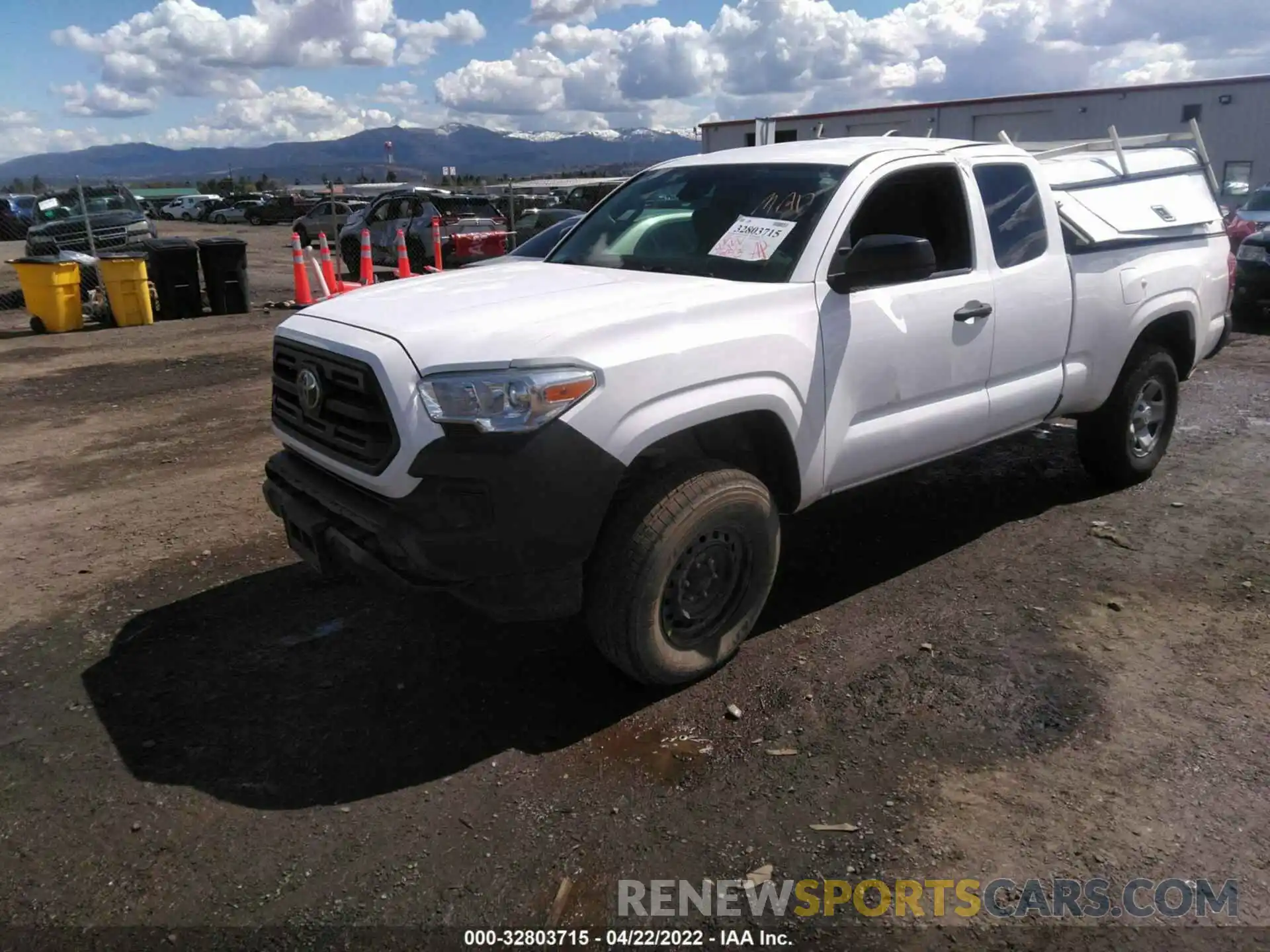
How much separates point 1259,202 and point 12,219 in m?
31.5

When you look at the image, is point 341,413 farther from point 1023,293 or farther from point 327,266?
point 327,266

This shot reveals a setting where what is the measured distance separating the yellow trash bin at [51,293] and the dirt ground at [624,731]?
7581mm

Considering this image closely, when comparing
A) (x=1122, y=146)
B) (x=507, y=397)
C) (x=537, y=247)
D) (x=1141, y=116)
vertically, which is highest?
(x=1141, y=116)

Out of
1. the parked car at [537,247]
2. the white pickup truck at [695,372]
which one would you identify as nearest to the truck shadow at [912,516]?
the white pickup truck at [695,372]

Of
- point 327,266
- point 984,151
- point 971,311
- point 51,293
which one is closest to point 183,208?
point 327,266

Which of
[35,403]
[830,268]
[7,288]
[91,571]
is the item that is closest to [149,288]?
[35,403]

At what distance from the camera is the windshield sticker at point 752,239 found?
3721 mm

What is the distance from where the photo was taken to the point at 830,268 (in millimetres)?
3672

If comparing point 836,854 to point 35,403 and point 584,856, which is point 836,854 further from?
point 35,403

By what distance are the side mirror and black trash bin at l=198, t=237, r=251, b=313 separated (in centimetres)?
1135

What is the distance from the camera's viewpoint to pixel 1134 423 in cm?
546

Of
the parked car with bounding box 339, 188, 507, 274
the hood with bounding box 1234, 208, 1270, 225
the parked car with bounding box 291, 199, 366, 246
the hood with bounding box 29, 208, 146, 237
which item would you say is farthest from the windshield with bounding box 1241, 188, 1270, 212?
the parked car with bounding box 291, 199, 366, 246

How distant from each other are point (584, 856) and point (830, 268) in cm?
234

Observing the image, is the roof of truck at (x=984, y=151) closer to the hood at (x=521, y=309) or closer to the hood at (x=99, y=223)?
the hood at (x=521, y=309)
